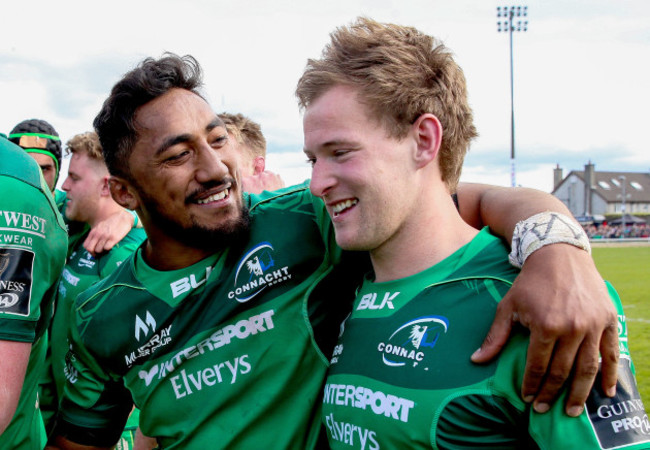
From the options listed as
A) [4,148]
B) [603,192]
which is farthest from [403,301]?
[603,192]

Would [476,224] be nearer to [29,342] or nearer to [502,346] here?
[502,346]

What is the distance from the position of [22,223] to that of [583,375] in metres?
1.85

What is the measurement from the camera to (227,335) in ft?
7.10

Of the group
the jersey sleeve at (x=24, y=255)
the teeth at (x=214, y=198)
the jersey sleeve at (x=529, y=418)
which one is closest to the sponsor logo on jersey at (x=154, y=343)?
the jersey sleeve at (x=24, y=255)

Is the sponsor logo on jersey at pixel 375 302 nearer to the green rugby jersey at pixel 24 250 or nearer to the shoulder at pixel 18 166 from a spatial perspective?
the green rugby jersey at pixel 24 250

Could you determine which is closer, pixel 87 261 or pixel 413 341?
pixel 413 341

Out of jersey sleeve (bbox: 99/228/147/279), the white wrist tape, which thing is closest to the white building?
jersey sleeve (bbox: 99/228/147/279)

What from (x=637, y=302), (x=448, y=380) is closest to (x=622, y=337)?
(x=448, y=380)

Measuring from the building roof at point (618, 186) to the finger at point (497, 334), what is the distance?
73.2 metres

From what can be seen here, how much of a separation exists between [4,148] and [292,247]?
1146 mm

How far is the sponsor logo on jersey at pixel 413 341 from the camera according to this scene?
161cm

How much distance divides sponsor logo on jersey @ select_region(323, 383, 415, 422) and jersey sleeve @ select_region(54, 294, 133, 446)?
1.09 m

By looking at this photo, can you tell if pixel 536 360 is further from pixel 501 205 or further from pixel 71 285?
pixel 71 285

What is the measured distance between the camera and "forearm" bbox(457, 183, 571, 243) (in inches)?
69.9
